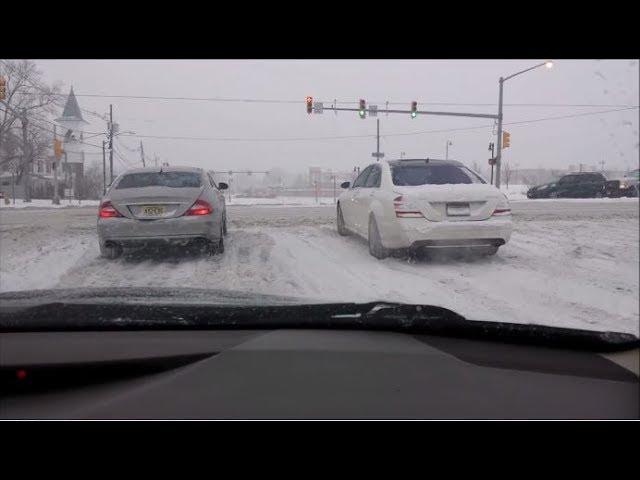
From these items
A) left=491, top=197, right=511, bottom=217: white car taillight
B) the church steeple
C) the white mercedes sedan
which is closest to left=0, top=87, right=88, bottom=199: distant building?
the church steeple

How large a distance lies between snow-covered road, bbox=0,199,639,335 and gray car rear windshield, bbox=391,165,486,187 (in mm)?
798

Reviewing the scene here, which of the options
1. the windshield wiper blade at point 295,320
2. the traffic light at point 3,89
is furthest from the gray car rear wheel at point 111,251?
the windshield wiper blade at point 295,320

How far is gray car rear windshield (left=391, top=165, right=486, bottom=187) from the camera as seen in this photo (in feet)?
17.2

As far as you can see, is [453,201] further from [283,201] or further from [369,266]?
[283,201]

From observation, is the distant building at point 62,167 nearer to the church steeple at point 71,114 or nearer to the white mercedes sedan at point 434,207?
the church steeple at point 71,114

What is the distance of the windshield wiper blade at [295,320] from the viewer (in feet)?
10.5

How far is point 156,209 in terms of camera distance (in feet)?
16.4

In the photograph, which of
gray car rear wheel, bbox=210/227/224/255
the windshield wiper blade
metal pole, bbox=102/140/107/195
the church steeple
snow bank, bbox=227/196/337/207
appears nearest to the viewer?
the windshield wiper blade

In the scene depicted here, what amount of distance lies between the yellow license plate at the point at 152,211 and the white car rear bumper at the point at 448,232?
2330 millimetres

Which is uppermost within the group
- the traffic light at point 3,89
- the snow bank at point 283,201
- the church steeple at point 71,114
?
the traffic light at point 3,89

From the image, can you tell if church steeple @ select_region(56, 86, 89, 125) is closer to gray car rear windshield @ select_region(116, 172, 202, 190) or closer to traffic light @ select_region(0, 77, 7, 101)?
traffic light @ select_region(0, 77, 7, 101)

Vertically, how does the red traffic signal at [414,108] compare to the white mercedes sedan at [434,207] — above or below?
above
